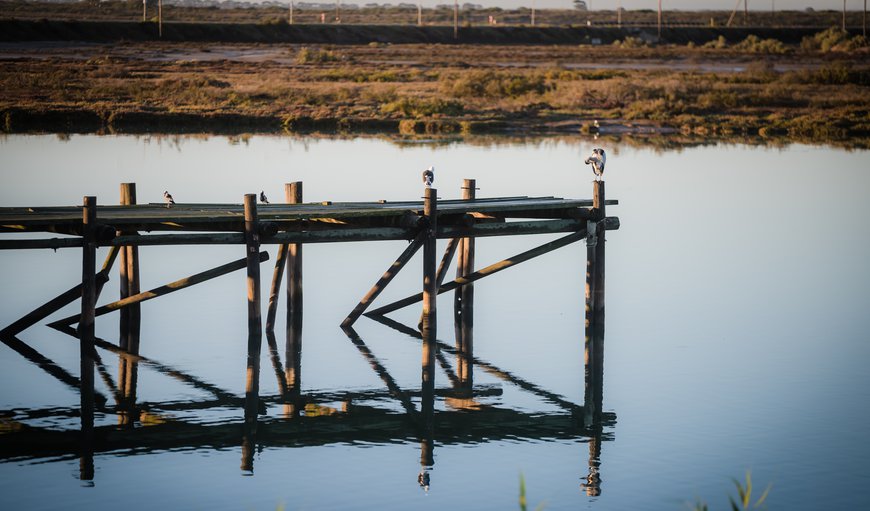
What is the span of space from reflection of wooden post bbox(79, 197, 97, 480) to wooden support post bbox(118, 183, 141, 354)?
124 centimetres

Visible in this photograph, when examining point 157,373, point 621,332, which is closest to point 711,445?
point 621,332

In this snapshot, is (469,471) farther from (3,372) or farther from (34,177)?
(34,177)

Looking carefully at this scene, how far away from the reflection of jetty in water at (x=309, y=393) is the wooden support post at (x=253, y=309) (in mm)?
19

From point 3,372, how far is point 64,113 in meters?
35.1

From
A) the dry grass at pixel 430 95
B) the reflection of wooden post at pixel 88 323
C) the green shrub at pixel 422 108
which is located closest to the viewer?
the reflection of wooden post at pixel 88 323

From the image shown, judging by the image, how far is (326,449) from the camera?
15.4m

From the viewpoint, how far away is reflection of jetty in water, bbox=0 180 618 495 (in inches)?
621

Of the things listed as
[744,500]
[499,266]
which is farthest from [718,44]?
[744,500]

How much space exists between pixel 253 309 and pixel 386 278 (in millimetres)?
2405

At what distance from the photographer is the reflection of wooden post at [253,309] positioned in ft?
57.4

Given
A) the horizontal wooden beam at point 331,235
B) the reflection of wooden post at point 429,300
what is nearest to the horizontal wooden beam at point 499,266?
the horizontal wooden beam at point 331,235

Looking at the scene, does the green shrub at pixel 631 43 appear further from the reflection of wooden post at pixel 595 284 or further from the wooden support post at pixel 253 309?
the wooden support post at pixel 253 309

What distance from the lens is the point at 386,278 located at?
66.4ft

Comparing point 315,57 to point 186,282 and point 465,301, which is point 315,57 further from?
point 186,282
